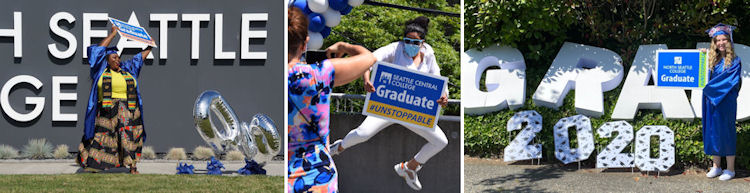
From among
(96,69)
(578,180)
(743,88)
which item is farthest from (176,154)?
(743,88)

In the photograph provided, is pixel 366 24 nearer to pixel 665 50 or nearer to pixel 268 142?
pixel 268 142

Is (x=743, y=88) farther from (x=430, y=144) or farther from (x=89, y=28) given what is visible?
(x=89, y=28)

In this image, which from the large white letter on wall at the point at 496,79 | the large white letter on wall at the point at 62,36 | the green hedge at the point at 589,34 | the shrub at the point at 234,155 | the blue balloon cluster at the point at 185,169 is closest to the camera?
the green hedge at the point at 589,34

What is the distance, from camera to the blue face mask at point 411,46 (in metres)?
2.47

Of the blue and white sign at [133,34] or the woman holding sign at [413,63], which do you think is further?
the blue and white sign at [133,34]

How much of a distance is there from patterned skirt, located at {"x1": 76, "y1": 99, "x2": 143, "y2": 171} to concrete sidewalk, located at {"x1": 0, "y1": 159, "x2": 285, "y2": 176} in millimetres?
262

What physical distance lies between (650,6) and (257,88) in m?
4.90

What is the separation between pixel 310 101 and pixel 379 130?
0.44 meters

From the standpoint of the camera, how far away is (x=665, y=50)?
7.02 m

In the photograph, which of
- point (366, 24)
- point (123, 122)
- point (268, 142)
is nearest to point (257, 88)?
point (123, 122)

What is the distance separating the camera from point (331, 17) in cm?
230

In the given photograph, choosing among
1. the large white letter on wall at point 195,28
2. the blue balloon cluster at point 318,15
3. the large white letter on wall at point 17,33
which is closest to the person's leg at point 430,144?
the blue balloon cluster at point 318,15

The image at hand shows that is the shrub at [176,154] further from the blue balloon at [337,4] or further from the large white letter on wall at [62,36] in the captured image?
the blue balloon at [337,4]

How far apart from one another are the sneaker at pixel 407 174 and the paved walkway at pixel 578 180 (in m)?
3.92
